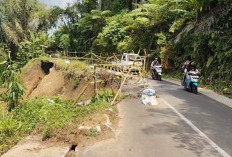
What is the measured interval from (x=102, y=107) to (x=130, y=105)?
5.44 ft

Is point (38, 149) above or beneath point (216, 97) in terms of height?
beneath

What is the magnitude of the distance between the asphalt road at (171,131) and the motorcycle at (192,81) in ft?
5.50

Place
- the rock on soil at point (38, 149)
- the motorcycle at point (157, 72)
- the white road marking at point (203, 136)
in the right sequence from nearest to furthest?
the white road marking at point (203, 136) < the rock on soil at point (38, 149) < the motorcycle at point (157, 72)

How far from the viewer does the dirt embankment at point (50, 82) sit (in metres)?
18.6

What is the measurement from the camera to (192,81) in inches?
529

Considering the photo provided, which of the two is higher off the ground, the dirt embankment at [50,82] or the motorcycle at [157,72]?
the motorcycle at [157,72]

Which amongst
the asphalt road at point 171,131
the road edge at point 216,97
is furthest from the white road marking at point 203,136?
the road edge at point 216,97

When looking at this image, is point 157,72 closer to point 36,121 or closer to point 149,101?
point 149,101

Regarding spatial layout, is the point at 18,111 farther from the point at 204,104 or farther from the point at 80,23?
the point at 80,23

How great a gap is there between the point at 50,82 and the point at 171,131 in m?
16.8

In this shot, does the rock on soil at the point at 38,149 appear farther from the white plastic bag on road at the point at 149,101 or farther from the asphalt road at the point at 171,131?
the white plastic bag on road at the point at 149,101

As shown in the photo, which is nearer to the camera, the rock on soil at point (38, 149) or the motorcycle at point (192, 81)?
the rock on soil at point (38, 149)

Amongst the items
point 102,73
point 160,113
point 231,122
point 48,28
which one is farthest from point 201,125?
point 48,28

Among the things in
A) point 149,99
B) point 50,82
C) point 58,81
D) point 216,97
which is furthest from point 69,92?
point 216,97
